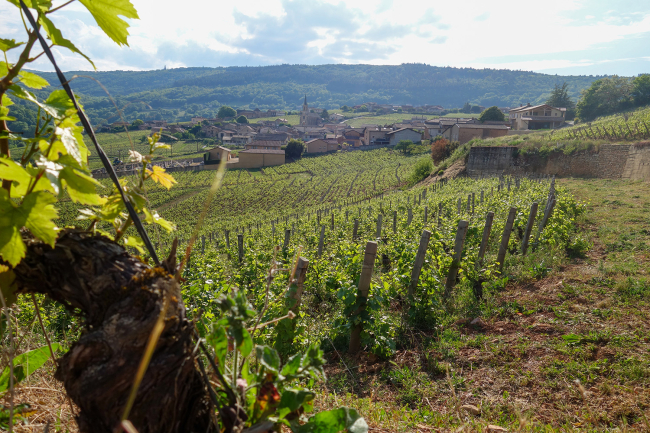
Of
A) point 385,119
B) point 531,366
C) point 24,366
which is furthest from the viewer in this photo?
point 385,119

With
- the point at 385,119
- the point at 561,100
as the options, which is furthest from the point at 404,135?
the point at 385,119

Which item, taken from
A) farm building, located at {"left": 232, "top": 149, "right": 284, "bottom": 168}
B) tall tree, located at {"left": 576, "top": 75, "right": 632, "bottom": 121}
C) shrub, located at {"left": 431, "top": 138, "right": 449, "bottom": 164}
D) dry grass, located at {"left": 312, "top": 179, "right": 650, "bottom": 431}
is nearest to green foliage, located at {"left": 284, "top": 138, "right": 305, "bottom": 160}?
farm building, located at {"left": 232, "top": 149, "right": 284, "bottom": 168}

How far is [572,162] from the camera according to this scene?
82.4 feet

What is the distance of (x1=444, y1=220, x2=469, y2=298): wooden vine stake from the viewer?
5973 mm

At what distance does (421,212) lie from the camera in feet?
44.6

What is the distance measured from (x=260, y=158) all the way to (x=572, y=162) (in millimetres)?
40743

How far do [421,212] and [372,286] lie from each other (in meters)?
9.60

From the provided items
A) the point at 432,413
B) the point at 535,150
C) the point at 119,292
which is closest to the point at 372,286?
the point at 432,413

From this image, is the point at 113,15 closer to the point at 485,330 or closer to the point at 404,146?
the point at 485,330

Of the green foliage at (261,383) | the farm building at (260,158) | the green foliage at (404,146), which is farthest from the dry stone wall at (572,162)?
the green foliage at (404,146)

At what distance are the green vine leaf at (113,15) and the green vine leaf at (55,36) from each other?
3.9 inches

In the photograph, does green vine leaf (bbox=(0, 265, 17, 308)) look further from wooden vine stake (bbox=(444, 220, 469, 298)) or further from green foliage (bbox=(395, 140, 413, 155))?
green foliage (bbox=(395, 140, 413, 155))

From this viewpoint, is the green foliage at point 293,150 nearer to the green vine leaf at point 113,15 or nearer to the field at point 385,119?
the field at point 385,119

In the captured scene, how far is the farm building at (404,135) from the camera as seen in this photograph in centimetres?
7300
